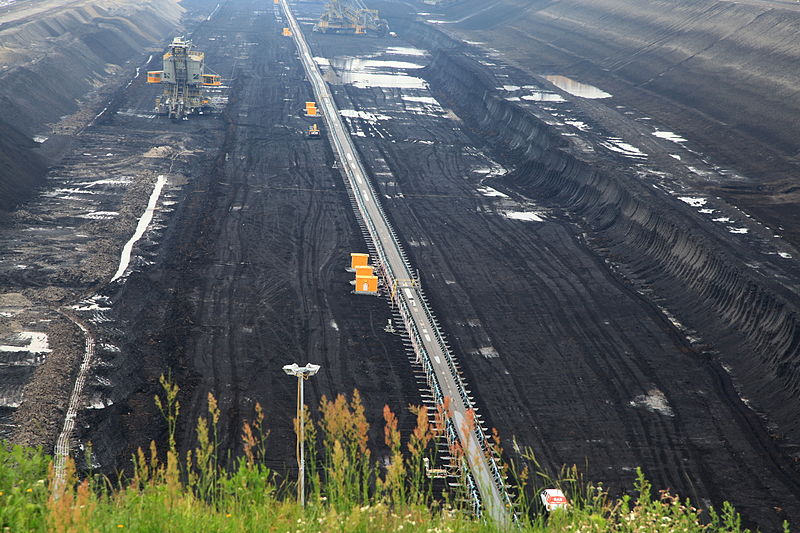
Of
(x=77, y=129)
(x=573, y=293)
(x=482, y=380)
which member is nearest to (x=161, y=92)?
(x=77, y=129)

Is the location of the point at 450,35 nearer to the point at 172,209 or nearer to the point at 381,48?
the point at 381,48

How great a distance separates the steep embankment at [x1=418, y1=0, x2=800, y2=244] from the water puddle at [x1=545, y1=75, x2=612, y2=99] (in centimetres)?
108

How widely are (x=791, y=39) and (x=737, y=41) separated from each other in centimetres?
506

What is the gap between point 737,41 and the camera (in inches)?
2436

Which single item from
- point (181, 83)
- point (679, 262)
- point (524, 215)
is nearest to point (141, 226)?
point (524, 215)

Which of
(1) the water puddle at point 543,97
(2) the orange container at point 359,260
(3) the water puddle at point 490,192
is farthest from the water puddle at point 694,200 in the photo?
(1) the water puddle at point 543,97

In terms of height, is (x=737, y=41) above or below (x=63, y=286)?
above

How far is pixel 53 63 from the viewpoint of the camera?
5797 cm

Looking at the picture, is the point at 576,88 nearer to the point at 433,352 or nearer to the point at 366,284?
the point at 366,284

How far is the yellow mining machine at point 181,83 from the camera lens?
5288 cm

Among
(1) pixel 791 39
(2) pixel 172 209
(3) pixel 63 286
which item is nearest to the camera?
(3) pixel 63 286

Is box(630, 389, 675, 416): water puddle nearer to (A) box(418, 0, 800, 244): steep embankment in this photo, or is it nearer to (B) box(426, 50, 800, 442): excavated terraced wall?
(B) box(426, 50, 800, 442): excavated terraced wall

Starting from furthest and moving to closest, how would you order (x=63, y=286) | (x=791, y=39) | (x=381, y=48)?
(x=381, y=48) < (x=791, y=39) < (x=63, y=286)

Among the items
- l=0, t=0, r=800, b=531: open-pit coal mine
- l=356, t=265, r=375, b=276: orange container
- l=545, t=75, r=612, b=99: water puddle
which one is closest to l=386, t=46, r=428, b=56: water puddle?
l=0, t=0, r=800, b=531: open-pit coal mine
